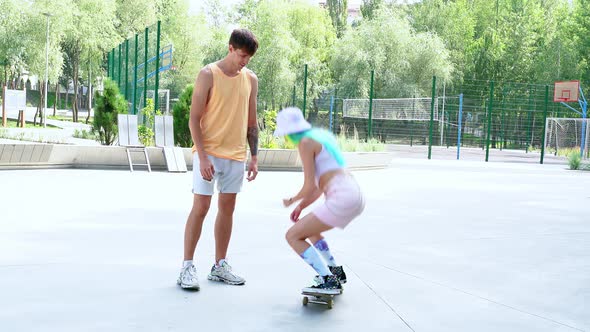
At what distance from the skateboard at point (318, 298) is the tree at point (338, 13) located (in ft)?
190

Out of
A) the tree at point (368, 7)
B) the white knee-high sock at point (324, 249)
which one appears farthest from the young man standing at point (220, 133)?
the tree at point (368, 7)

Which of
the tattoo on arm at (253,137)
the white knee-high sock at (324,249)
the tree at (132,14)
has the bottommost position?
the white knee-high sock at (324,249)

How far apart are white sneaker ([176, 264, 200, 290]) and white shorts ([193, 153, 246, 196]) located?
519mm

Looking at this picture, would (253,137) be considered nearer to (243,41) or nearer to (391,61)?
(243,41)

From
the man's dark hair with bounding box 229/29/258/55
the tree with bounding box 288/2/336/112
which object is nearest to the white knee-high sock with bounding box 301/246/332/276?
the man's dark hair with bounding box 229/29/258/55

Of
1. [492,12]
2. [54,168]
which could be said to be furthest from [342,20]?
[54,168]

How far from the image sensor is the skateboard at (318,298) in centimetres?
440

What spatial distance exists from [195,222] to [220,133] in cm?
63

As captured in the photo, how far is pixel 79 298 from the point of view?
4.45 metres

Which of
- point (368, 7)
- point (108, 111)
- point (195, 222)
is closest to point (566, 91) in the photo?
point (108, 111)

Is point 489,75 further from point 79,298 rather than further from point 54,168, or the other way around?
point 79,298

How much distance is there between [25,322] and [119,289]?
0.89m

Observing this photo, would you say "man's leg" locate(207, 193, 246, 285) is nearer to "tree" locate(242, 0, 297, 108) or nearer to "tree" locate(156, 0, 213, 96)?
"tree" locate(242, 0, 297, 108)

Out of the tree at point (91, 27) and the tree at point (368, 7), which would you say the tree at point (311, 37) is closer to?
the tree at point (368, 7)
